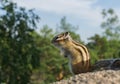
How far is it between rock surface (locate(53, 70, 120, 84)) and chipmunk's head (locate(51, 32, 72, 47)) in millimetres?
742

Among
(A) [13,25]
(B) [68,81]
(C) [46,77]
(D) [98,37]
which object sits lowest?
(C) [46,77]

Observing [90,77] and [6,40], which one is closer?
[90,77]

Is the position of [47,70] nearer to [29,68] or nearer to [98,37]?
[98,37]

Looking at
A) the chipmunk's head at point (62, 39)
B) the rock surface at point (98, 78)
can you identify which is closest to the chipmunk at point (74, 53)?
the chipmunk's head at point (62, 39)

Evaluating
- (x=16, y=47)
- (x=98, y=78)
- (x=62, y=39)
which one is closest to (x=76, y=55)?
(x=62, y=39)

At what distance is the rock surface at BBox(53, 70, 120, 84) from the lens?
586 cm

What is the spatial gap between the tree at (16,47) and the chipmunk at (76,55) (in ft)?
76.6

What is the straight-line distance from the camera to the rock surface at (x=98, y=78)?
586 cm

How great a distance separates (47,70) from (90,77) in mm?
49762

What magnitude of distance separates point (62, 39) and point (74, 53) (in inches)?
9.7

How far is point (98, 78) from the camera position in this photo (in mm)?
5973

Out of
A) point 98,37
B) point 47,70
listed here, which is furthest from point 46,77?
point 98,37

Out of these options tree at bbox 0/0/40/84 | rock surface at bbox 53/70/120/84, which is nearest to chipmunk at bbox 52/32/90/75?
rock surface at bbox 53/70/120/84

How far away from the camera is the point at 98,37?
5275 cm
